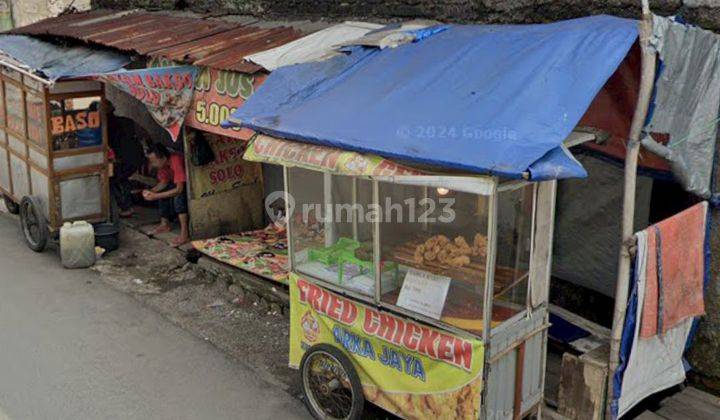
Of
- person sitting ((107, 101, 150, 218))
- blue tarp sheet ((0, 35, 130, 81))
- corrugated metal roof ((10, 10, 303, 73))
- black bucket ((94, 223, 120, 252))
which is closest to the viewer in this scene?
corrugated metal roof ((10, 10, 303, 73))

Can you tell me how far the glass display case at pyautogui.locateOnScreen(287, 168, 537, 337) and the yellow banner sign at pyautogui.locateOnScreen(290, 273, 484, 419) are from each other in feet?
0.37

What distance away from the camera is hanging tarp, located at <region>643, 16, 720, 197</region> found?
4711 mm

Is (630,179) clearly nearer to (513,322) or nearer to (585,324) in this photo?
(513,322)

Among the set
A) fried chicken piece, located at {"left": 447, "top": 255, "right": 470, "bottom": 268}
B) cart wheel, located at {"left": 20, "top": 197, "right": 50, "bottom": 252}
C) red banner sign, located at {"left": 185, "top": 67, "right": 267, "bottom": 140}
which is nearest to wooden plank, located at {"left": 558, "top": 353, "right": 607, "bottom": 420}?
fried chicken piece, located at {"left": 447, "top": 255, "right": 470, "bottom": 268}

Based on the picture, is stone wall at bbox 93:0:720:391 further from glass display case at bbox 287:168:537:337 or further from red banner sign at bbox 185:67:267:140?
glass display case at bbox 287:168:537:337

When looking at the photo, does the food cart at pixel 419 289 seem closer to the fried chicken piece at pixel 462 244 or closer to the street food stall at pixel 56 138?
the fried chicken piece at pixel 462 244

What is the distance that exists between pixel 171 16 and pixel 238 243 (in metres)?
3.84

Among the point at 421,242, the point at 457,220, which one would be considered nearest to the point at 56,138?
the point at 421,242

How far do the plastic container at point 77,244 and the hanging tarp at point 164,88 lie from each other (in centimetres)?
216

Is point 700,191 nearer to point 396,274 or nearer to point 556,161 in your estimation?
point 556,161

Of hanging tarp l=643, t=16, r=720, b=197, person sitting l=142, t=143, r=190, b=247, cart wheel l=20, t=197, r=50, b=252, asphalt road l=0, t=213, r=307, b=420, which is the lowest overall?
asphalt road l=0, t=213, r=307, b=420

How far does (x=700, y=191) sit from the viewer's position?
5.29 m

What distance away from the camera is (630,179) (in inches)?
181

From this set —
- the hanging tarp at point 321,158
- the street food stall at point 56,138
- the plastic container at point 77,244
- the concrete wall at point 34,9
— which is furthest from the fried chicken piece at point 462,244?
the concrete wall at point 34,9
